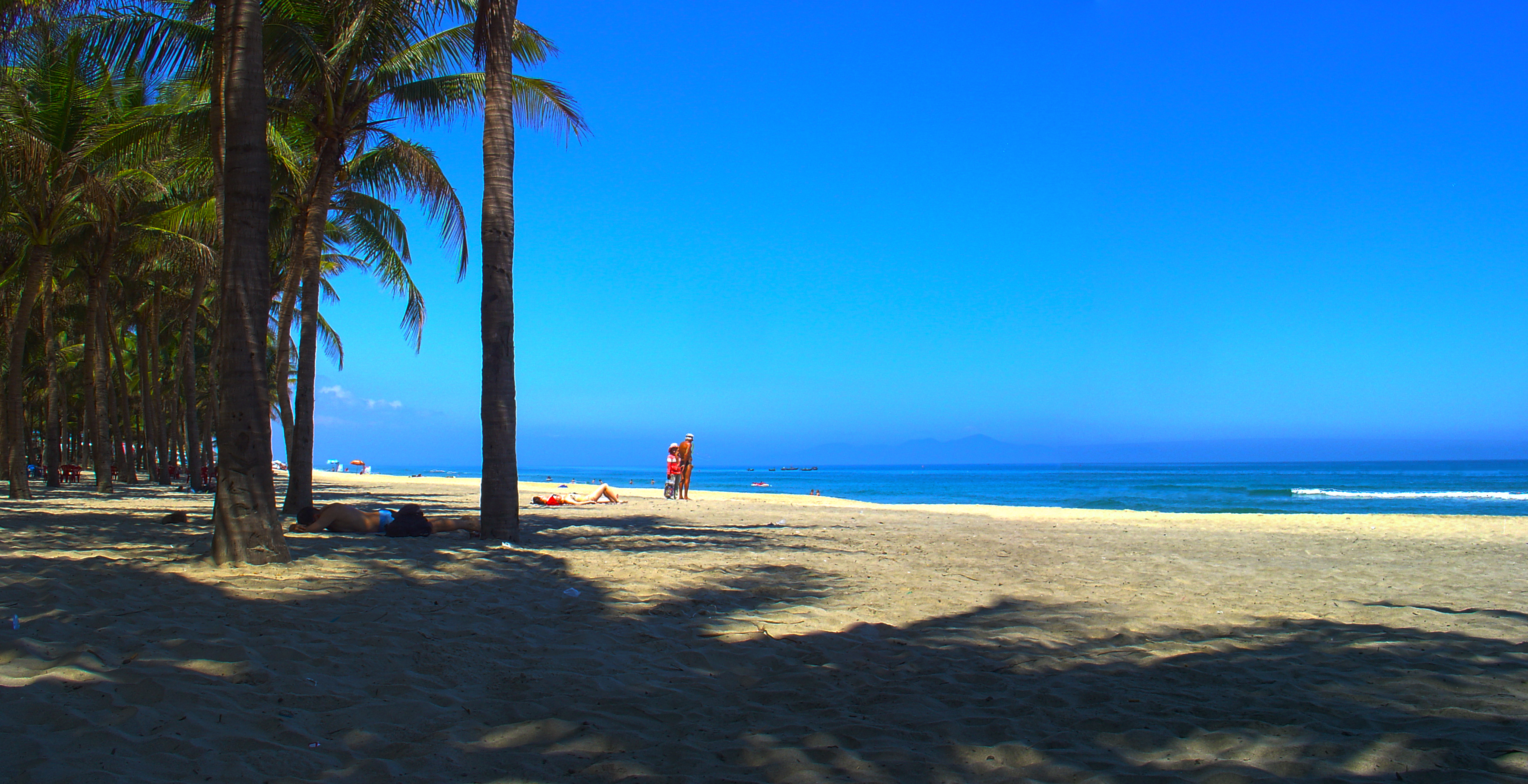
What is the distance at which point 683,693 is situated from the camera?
12.1ft

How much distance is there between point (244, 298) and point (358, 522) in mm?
3638

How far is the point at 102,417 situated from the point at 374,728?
1875 centimetres

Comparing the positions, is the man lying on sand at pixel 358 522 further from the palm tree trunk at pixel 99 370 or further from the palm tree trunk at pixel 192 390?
the palm tree trunk at pixel 192 390

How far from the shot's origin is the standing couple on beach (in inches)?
810

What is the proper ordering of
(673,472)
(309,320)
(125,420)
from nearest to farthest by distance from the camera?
(309,320)
(673,472)
(125,420)

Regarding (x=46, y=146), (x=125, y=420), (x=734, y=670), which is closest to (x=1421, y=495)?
(x=734, y=670)

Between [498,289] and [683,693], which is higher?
[498,289]

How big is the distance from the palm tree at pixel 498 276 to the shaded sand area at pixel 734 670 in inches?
38.7

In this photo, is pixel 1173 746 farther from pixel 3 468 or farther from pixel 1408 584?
pixel 3 468

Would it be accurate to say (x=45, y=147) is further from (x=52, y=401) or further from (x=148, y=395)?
(x=148, y=395)

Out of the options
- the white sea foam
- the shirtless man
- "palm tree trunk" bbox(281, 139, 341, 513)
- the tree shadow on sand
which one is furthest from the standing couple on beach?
the white sea foam

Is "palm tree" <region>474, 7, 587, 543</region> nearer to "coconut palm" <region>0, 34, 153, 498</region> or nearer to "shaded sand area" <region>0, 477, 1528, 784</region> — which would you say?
"shaded sand area" <region>0, 477, 1528, 784</region>

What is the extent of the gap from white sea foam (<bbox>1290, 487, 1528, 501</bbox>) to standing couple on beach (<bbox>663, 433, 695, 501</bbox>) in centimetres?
3170

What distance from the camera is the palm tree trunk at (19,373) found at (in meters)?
14.1
